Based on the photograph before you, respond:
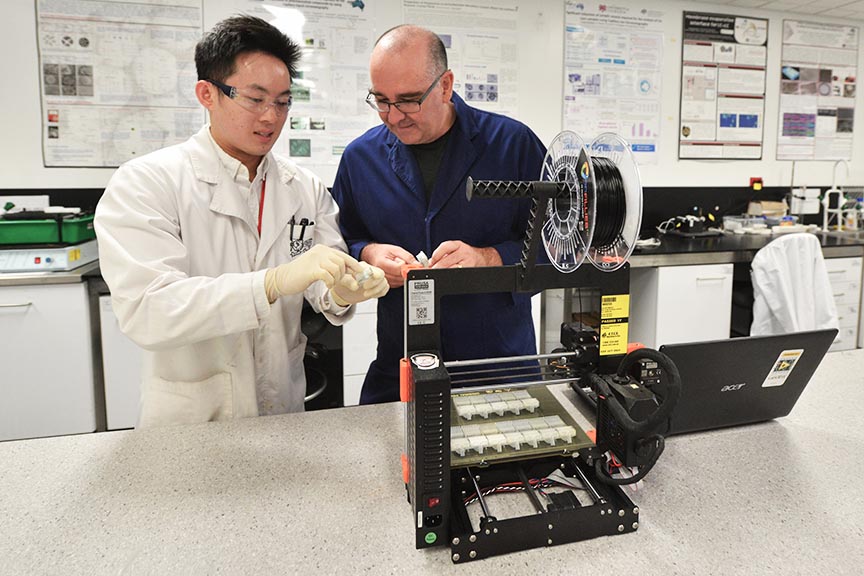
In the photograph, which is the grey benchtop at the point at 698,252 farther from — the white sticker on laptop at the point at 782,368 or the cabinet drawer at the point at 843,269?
the white sticker on laptop at the point at 782,368

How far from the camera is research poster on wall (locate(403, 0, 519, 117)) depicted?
338cm

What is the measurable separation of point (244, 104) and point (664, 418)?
118cm

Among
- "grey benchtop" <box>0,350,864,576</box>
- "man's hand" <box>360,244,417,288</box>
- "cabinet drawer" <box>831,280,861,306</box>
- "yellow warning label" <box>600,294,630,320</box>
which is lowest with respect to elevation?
"cabinet drawer" <box>831,280,861,306</box>

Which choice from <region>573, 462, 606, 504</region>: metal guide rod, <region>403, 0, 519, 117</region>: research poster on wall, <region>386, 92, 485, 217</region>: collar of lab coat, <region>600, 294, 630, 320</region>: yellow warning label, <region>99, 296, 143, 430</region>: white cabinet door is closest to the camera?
<region>573, 462, 606, 504</region>: metal guide rod

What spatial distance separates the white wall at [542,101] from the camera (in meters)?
2.96

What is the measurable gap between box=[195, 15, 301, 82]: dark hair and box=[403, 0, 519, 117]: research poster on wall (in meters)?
2.12

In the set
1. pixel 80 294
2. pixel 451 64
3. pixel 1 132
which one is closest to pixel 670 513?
pixel 80 294

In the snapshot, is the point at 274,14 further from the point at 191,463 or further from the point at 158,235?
the point at 191,463

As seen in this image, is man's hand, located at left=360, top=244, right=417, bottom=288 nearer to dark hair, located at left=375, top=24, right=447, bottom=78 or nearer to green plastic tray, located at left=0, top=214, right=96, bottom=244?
dark hair, located at left=375, top=24, right=447, bottom=78

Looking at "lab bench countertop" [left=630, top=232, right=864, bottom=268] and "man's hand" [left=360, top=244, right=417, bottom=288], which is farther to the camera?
"lab bench countertop" [left=630, top=232, right=864, bottom=268]

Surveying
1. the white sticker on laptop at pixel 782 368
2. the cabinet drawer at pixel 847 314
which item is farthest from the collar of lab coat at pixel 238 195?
the cabinet drawer at pixel 847 314

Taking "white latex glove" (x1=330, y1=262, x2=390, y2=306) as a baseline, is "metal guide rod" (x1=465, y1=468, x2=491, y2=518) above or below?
below

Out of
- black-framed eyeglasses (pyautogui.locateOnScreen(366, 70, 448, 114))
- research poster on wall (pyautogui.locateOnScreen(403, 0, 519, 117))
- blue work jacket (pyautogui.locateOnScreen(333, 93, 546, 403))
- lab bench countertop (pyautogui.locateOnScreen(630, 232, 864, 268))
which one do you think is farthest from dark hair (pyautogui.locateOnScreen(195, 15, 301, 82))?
lab bench countertop (pyautogui.locateOnScreen(630, 232, 864, 268))

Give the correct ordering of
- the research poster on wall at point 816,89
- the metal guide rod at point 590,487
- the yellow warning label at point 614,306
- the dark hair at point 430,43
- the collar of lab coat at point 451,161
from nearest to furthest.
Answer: the metal guide rod at point 590,487, the yellow warning label at point 614,306, the dark hair at point 430,43, the collar of lab coat at point 451,161, the research poster on wall at point 816,89
